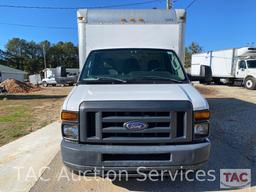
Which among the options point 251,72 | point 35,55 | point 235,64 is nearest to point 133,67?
point 251,72

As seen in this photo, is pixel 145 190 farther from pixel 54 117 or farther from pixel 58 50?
pixel 58 50

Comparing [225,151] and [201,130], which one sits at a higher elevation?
[201,130]

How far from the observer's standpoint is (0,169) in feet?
18.2

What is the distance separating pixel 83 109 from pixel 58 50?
101 meters

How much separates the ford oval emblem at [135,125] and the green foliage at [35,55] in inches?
3838

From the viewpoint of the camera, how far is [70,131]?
4156 millimetres

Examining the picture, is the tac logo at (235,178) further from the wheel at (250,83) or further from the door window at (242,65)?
the door window at (242,65)

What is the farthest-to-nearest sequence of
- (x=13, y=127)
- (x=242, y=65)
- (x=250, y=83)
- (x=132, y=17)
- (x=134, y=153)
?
(x=242, y=65) < (x=250, y=83) < (x=13, y=127) < (x=132, y=17) < (x=134, y=153)

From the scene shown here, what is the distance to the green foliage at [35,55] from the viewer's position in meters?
97.3

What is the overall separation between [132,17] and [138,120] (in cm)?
405

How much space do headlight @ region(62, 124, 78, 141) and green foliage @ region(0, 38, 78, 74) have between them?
97015 mm

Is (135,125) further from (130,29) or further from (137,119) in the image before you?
Answer: (130,29)

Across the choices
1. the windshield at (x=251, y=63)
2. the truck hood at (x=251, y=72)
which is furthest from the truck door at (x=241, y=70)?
the truck hood at (x=251, y=72)

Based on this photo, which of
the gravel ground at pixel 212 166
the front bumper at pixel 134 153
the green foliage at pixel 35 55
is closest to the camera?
the front bumper at pixel 134 153
